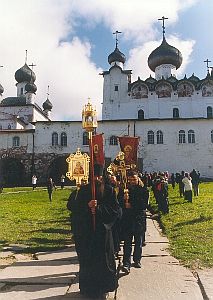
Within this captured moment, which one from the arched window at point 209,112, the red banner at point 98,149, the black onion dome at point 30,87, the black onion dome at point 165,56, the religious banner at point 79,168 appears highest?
the black onion dome at point 165,56

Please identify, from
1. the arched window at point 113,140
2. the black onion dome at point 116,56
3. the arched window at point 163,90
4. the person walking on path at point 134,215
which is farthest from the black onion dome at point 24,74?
the person walking on path at point 134,215

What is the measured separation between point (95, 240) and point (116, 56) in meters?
49.5

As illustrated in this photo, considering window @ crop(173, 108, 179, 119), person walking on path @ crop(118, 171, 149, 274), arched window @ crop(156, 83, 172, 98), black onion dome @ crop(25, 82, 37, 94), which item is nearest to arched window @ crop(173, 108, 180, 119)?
window @ crop(173, 108, 179, 119)

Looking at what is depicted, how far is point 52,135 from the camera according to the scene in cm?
4362

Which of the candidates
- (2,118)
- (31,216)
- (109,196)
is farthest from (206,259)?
(2,118)

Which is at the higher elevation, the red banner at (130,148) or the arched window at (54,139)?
the arched window at (54,139)

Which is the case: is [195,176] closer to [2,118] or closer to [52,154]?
[52,154]

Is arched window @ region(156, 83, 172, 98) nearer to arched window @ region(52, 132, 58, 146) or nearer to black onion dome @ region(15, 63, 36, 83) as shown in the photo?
arched window @ region(52, 132, 58, 146)

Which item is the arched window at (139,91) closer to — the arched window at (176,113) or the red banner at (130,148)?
the arched window at (176,113)

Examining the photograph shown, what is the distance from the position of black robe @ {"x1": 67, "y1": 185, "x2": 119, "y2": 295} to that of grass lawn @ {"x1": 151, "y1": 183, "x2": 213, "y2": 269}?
2.18m

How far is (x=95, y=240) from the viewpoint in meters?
5.31

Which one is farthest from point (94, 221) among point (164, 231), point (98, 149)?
point (164, 231)

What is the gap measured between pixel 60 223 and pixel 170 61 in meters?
41.3

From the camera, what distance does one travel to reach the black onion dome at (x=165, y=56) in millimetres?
50500
